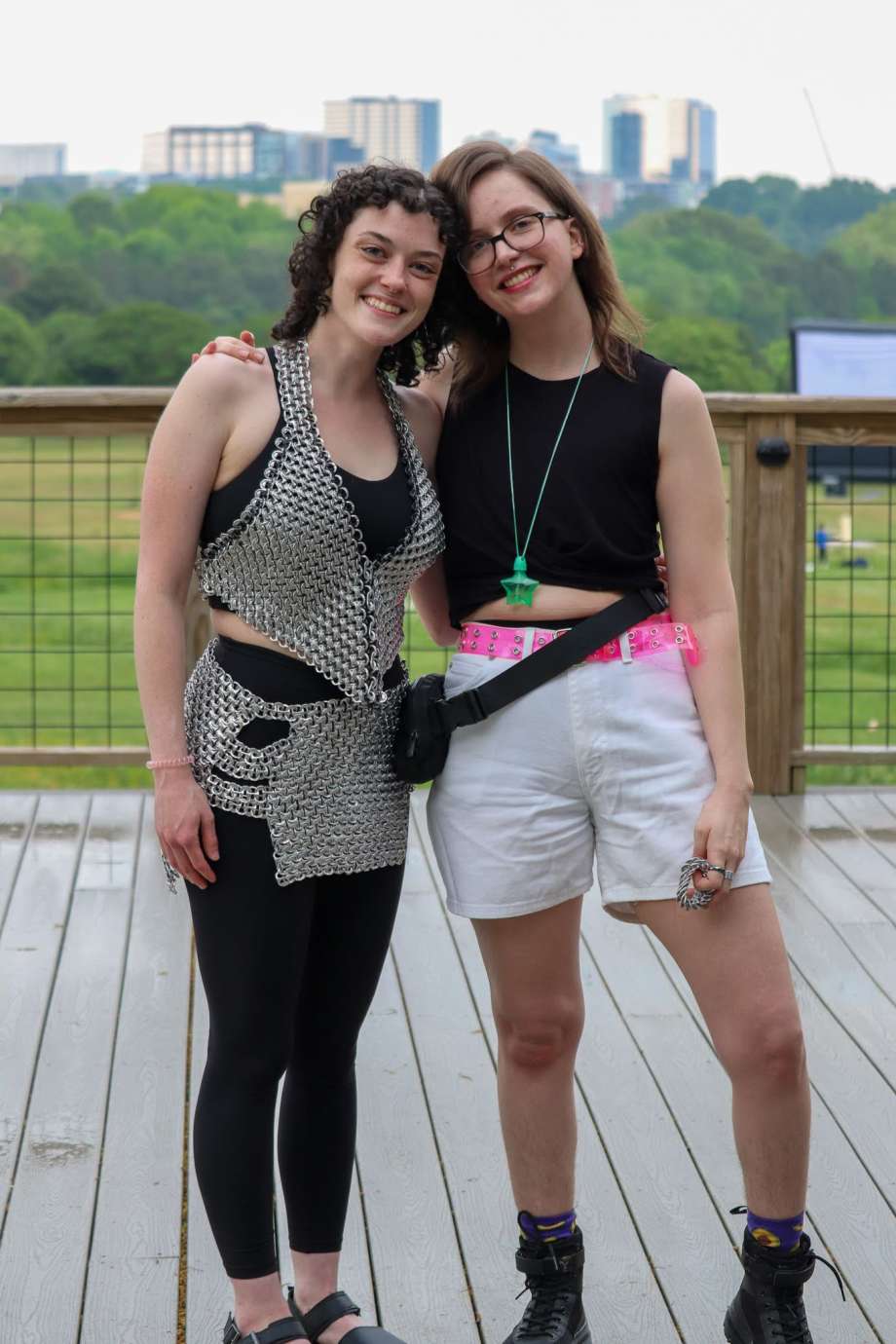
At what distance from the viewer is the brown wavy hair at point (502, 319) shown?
1985mm

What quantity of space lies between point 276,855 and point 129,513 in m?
4.45

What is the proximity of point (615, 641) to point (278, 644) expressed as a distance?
41cm

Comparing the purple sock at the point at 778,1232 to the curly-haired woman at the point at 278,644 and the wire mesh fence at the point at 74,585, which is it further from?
the wire mesh fence at the point at 74,585

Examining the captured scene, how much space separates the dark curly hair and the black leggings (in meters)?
0.44

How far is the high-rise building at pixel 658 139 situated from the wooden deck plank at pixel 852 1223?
28.0m

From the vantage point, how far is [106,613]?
16.9 ft

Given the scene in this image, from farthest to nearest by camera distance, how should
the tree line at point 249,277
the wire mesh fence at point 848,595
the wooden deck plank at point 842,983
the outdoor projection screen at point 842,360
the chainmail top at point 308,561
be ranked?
the tree line at point 249,277
the outdoor projection screen at point 842,360
the wire mesh fence at point 848,595
the wooden deck plank at point 842,983
the chainmail top at point 308,561

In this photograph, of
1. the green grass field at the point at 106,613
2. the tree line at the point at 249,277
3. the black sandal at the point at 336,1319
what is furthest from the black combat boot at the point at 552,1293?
the tree line at the point at 249,277

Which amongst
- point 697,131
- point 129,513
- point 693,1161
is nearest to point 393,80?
point 697,131

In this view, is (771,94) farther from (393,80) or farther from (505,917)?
(505,917)

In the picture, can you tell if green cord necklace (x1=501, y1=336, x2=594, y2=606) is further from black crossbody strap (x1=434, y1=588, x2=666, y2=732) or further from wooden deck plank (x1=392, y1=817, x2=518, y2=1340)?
wooden deck plank (x1=392, y1=817, x2=518, y2=1340)

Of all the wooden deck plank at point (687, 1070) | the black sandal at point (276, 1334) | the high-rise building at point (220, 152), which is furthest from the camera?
the high-rise building at point (220, 152)

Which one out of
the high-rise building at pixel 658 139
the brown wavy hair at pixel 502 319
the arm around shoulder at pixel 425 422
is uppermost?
the high-rise building at pixel 658 139

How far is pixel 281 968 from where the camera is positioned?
6.25 ft
